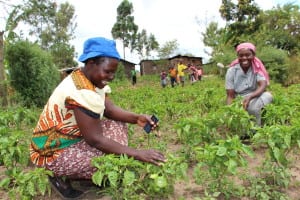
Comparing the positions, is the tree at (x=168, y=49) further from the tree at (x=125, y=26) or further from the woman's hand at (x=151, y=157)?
the woman's hand at (x=151, y=157)

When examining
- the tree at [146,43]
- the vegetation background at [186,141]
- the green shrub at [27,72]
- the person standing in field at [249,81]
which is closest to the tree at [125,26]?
the tree at [146,43]

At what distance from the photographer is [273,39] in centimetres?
2305

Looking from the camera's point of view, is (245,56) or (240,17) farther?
(240,17)

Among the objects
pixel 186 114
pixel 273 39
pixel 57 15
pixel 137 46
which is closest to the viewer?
pixel 186 114

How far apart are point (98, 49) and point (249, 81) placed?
261cm

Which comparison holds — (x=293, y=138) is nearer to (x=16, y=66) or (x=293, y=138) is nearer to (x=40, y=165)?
(x=40, y=165)

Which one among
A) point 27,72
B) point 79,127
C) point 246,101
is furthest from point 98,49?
point 27,72

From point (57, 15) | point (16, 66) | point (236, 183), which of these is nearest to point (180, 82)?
point (16, 66)

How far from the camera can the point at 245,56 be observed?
174 inches

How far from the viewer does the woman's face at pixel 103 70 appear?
2.68 m

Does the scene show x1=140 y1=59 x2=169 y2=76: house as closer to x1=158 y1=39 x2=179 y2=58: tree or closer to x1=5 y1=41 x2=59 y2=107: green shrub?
x1=158 y1=39 x2=179 y2=58: tree

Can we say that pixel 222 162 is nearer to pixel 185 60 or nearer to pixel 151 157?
pixel 151 157

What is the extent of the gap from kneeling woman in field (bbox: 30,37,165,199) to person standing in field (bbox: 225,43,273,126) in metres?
2.08

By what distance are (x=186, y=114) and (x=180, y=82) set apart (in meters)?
13.5
